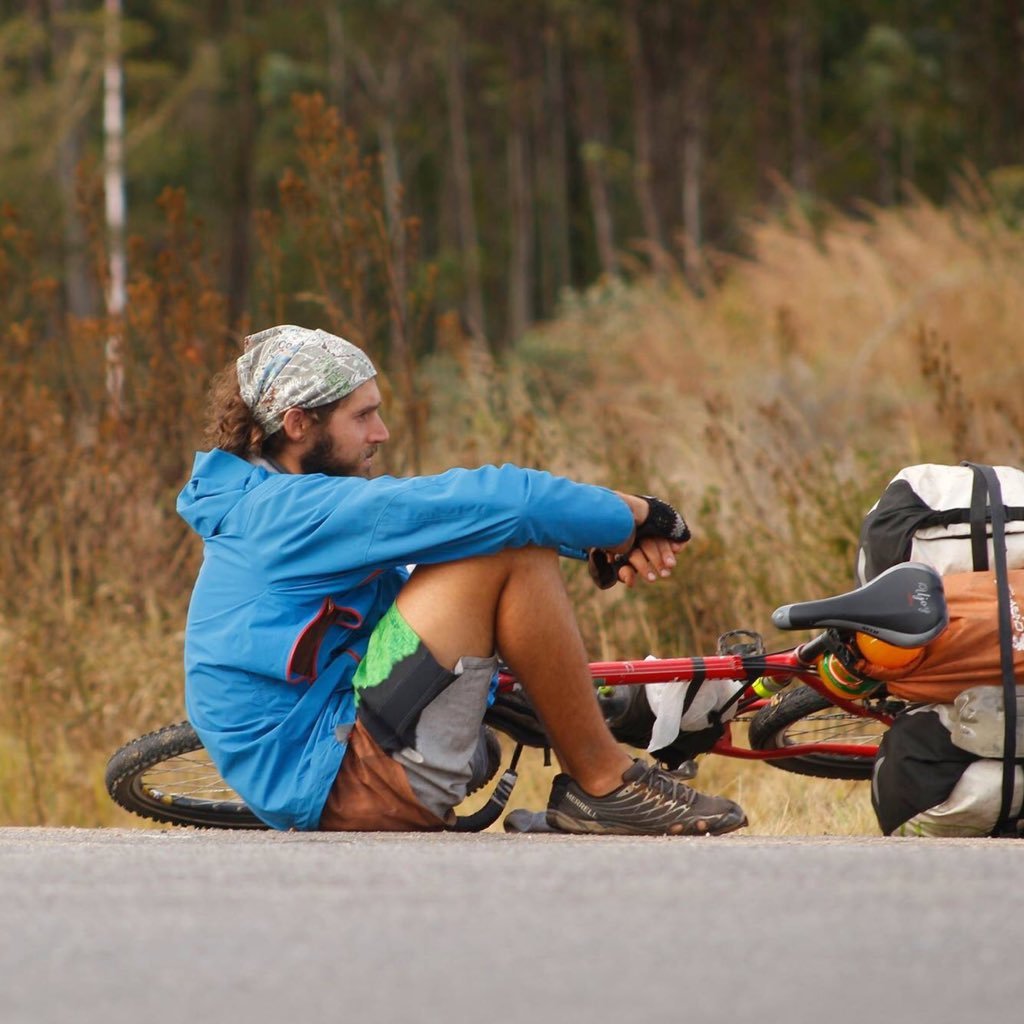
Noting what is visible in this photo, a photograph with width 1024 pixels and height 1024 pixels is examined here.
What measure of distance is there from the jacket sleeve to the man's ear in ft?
0.79

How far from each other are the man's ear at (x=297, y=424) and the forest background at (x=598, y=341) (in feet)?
5.90

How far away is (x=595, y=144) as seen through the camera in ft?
93.4

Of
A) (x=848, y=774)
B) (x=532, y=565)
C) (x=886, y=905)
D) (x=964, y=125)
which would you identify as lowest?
(x=848, y=774)

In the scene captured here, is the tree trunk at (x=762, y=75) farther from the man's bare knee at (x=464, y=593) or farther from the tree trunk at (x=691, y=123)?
the man's bare knee at (x=464, y=593)

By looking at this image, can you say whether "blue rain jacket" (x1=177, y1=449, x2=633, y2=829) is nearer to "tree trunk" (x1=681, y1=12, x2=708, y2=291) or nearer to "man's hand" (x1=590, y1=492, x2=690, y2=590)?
"man's hand" (x1=590, y1=492, x2=690, y2=590)

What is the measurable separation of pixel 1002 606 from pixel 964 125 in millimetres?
25870

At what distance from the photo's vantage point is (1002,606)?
451 centimetres

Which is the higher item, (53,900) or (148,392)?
(148,392)

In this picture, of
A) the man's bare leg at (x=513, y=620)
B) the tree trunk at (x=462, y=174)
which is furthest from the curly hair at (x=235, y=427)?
the tree trunk at (x=462, y=174)

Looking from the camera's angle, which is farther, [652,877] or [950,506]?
[950,506]

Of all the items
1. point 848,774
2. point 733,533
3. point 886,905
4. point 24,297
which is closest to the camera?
point 886,905

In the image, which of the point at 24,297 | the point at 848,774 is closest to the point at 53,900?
the point at 848,774

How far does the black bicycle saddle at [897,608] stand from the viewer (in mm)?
4453

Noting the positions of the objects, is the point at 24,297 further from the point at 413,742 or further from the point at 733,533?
the point at 413,742
